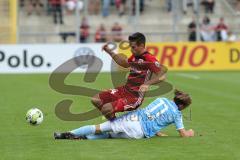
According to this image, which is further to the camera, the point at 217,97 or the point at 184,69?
the point at 184,69

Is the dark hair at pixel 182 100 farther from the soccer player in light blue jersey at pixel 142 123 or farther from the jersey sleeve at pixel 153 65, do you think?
the jersey sleeve at pixel 153 65

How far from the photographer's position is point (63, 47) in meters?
32.4

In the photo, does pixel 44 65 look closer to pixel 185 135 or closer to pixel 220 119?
pixel 220 119

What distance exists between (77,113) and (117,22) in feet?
71.9

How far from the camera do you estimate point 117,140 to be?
11914 mm

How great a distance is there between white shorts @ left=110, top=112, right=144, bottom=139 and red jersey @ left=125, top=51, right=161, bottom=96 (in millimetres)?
456

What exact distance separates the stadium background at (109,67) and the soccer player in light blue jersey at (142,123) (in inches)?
9.3

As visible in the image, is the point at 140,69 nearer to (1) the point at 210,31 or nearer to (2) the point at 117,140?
(2) the point at 117,140

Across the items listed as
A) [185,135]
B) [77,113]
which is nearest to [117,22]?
[77,113]

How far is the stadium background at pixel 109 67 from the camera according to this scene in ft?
36.6

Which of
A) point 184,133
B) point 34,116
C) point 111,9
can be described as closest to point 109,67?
point 111,9

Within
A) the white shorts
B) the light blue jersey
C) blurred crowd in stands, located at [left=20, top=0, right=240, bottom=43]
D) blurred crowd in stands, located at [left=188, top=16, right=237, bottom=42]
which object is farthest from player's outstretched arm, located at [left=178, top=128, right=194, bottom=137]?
blurred crowd in stands, located at [left=188, top=16, right=237, bottom=42]

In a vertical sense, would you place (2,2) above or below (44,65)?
above

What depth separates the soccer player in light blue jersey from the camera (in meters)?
11.9
